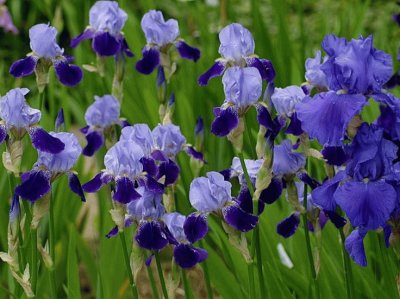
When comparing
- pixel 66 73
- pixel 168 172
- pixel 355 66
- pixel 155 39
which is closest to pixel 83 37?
pixel 155 39

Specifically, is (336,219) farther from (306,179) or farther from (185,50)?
(185,50)

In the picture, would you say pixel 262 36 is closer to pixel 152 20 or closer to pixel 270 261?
pixel 152 20

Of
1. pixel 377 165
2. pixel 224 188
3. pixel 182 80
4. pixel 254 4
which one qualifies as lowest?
pixel 182 80

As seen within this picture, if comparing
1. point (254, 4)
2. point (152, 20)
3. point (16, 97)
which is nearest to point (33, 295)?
point (16, 97)

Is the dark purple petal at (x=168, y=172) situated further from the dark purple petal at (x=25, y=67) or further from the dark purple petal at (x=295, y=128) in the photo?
the dark purple petal at (x=25, y=67)

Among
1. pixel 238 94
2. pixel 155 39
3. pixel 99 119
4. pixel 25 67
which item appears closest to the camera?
pixel 238 94
